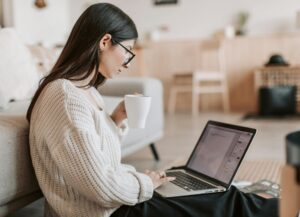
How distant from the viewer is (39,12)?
18.7ft

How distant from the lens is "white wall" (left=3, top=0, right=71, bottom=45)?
4.99 m

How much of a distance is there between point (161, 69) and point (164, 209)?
17.3 ft

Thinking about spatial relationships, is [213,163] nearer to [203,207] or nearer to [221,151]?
[221,151]

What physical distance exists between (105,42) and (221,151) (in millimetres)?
495

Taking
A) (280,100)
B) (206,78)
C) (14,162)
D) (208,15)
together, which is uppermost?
(208,15)

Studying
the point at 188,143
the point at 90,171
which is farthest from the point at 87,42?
the point at 188,143

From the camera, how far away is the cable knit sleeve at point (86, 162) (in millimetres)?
1156

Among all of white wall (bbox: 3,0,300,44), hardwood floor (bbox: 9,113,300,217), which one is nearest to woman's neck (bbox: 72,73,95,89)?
hardwood floor (bbox: 9,113,300,217)

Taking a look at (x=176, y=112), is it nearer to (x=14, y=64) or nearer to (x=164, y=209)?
(x=14, y=64)

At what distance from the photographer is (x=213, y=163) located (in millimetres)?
1492

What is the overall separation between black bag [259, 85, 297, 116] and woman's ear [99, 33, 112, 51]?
4113 millimetres

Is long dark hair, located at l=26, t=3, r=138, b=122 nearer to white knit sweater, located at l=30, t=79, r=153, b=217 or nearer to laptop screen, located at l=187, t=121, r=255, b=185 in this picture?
white knit sweater, located at l=30, t=79, r=153, b=217

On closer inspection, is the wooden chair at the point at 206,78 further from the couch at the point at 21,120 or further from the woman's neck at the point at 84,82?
the woman's neck at the point at 84,82

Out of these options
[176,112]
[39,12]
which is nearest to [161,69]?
[176,112]
